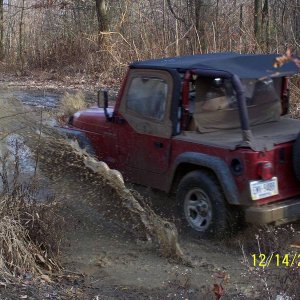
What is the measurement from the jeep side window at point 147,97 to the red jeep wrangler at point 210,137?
11 mm

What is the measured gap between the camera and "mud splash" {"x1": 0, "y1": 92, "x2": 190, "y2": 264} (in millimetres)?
6008

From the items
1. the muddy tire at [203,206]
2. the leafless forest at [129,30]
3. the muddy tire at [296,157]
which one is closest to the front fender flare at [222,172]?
the muddy tire at [203,206]

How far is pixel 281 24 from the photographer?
15.5 meters

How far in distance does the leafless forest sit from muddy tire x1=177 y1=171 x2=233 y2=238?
26.3 feet

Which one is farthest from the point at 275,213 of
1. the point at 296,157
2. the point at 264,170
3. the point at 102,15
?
the point at 102,15

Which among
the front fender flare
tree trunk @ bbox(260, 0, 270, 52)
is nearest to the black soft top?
the front fender flare

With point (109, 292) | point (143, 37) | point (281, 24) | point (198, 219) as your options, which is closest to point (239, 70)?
point (198, 219)

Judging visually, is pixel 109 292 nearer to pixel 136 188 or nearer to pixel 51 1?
pixel 136 188

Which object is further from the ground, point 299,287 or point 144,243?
point 299,287

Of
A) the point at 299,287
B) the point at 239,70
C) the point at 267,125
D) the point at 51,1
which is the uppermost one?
the point at 51,1

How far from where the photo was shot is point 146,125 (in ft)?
22.1

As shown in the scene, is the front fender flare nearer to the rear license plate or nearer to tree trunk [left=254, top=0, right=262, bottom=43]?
the rear license plate

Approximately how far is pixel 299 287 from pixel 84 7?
23691 mm
